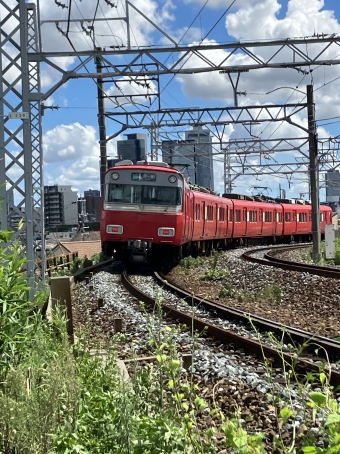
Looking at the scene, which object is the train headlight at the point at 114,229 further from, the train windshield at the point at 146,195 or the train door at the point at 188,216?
the train door at the point at 188,216

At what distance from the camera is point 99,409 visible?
3.88 metres

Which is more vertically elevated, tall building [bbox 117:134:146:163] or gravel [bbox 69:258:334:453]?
tall building [bbox 117:134:146:163]

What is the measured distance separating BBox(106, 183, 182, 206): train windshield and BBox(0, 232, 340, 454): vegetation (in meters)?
13.1

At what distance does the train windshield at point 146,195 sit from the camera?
59.1 ft

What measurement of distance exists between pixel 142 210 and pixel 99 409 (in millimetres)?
14205

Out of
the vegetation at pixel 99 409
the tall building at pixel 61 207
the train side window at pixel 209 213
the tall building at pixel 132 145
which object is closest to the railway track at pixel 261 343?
the vegetation at pixel 99 409

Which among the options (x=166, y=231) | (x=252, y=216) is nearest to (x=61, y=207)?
(x=252, y=216)

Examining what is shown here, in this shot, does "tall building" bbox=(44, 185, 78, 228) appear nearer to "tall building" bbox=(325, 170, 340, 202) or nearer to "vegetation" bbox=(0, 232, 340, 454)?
"tall building" bbox=(325, 170, 340, 202)

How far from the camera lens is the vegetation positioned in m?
2.76

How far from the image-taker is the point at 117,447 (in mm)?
3146

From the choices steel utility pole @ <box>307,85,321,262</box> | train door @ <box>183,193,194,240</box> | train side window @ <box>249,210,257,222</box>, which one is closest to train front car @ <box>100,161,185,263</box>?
train door @ <box>183,193,194,240</box>

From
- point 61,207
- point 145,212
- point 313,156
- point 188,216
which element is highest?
point 61,207

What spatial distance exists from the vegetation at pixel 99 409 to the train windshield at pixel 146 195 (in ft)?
43.1

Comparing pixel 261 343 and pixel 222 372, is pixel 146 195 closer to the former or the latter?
pixel 222 372
